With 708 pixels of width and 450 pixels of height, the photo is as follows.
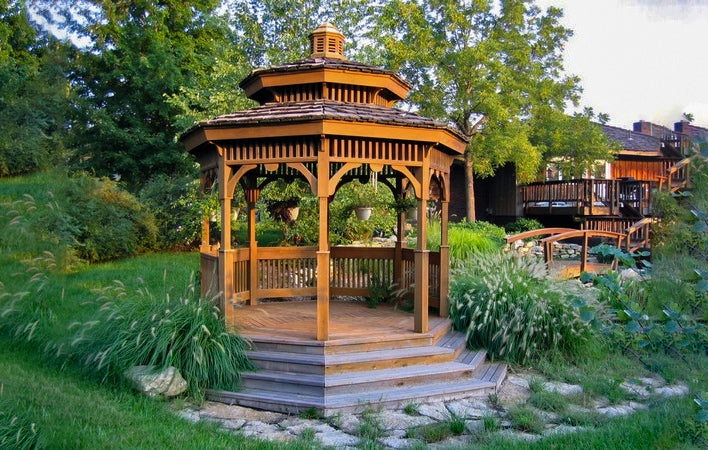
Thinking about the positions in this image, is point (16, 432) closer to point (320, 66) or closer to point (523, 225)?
point (320, 66)

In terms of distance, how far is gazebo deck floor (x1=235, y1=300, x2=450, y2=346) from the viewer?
6.64 meters

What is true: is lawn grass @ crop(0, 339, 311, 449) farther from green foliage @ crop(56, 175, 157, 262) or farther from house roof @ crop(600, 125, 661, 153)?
house roof @ crop(600, 125, 661, 153)

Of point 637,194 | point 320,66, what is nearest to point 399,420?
point 320,66

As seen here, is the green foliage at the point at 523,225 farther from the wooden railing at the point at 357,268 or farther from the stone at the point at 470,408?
the stone at the point at 470,408

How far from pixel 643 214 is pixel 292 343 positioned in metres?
17.6

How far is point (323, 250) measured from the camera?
21.4ft

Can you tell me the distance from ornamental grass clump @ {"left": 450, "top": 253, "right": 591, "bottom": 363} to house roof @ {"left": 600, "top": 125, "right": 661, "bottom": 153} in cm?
2093

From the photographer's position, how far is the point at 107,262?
13969mm

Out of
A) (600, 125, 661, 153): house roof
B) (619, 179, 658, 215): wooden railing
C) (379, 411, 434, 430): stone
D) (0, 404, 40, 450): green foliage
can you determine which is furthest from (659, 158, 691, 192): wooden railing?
(0, 404, 40, 450): green foliage

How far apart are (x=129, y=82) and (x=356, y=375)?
18.6 meters

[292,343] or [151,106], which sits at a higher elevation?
[151,106]

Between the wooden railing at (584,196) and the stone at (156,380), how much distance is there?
17.5 metres

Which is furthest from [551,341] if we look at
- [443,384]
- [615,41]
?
[615,41]

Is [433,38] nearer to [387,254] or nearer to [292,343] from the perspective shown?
[387,254]
